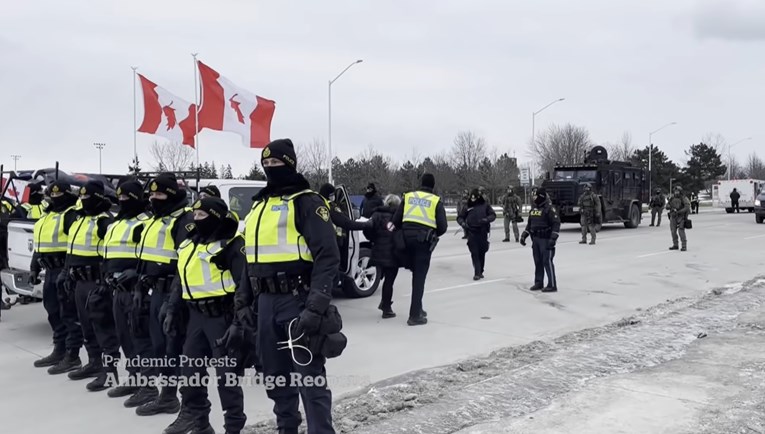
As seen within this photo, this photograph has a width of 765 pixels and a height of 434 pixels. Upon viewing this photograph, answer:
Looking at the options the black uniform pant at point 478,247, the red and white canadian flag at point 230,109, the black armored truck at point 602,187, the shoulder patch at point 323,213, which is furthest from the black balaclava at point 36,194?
the black armored truck at point 602,187

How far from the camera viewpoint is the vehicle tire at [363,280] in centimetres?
970

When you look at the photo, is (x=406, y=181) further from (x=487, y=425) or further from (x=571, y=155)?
(x=487, y=425)

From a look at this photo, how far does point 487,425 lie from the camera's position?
14.5 feet

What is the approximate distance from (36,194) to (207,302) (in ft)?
19.4

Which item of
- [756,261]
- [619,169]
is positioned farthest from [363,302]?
[619,169]

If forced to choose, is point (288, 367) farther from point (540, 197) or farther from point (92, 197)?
point (540, 197)

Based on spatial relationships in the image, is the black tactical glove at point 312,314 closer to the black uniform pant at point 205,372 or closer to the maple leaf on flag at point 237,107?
the black uniform pant at point 205,372

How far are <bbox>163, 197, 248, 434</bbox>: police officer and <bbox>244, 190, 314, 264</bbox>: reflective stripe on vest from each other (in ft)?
1.17

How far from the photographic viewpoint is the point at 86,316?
559 centimetres

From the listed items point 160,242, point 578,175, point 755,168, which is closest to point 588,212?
point 578,175

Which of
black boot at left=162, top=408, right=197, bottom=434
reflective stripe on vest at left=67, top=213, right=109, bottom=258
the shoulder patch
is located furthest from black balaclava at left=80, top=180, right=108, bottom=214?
the shoulder patch

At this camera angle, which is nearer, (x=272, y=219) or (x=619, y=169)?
(x=272, y=219)

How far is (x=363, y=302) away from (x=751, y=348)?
5.08 meters

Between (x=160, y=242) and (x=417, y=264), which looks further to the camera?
(x=417, y=264)
